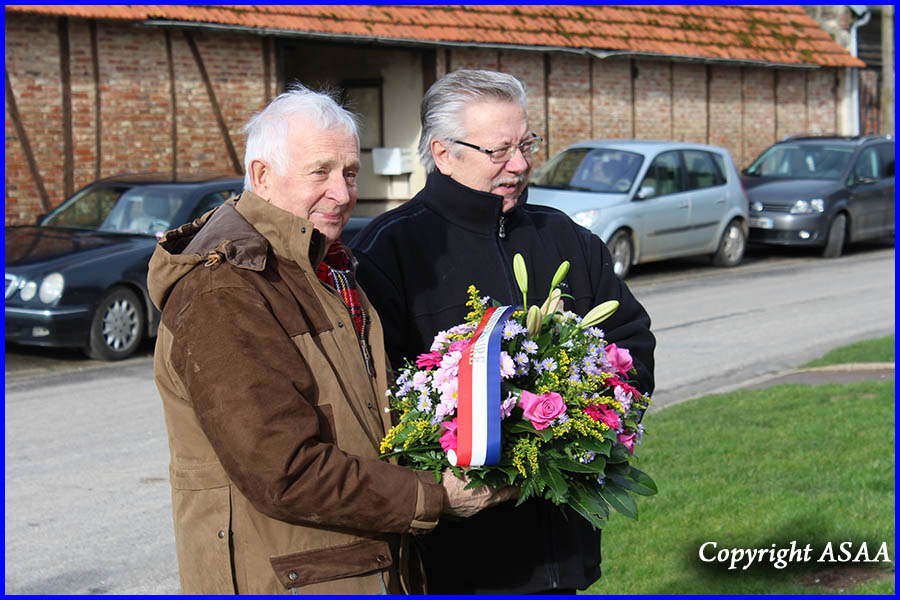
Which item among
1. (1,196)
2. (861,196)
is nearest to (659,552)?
(1,196)

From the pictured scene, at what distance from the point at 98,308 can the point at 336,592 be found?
8.50 metres

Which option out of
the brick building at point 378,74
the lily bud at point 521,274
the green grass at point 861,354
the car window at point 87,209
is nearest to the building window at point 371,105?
the brick building at point 378,74

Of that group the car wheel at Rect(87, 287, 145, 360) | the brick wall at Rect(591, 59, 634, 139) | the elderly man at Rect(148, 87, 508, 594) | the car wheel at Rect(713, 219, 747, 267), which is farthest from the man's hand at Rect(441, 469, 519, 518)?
the brick wall at Rect(591, 59, 634, 139)

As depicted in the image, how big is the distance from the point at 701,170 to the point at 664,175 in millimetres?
933

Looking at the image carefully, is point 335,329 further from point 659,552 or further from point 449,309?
point 659,552

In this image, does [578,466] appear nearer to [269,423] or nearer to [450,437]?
[450,437]

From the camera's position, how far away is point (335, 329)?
2641 millimetres

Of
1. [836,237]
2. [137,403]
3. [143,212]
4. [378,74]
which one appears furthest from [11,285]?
[836,237]

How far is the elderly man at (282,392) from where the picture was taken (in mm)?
2416

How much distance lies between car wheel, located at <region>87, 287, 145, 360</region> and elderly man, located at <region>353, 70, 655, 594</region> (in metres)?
7.75

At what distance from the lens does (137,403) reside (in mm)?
8875

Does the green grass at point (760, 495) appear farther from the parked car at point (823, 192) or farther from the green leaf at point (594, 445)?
the parked car at point (823, 192)

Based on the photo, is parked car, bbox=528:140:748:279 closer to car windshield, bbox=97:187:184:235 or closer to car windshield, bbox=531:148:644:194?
car windshield, bbox=531:148:644:194

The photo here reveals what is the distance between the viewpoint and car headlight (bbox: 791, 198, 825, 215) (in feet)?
61.9
